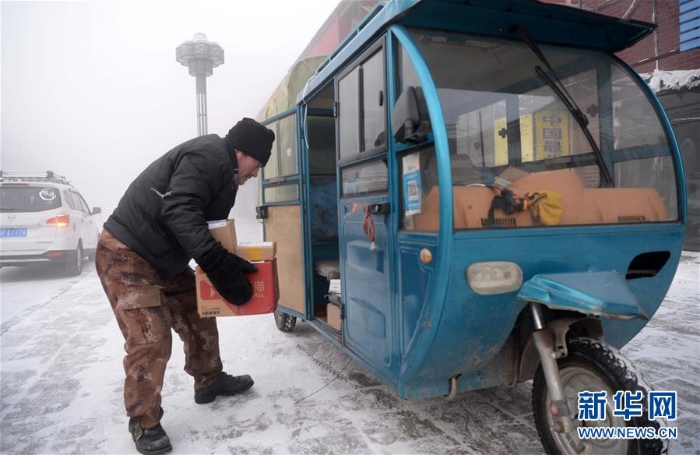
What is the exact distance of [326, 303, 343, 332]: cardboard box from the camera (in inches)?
145

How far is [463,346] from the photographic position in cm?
238

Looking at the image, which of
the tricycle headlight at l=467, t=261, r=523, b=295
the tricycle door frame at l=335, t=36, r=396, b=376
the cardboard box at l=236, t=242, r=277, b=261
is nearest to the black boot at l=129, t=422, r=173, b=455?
the cardboard box at l=236, t=242, r=277, b=261

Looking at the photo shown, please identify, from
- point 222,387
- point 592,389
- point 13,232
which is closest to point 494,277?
point 592,389

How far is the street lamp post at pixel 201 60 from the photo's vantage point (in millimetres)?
19781

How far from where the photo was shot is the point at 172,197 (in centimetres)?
271

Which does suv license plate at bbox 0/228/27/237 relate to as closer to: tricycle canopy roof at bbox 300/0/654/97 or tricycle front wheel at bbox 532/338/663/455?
tricycle canopy roof at bbox 300/0/654/97

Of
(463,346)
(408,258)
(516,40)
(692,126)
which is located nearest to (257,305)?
Answer: (408,258)

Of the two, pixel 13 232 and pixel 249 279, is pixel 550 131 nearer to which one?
pixel 249 279

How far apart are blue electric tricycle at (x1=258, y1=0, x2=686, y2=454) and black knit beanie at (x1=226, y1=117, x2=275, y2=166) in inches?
24.3

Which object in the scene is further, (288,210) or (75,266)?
(75,266)

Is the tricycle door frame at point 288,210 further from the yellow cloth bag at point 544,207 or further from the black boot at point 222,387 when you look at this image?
the yellow cloth bag at point 544,207

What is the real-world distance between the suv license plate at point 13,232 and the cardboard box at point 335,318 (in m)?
7.47

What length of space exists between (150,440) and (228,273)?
1.11m

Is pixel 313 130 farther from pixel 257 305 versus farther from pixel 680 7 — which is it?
pixel 680 7
